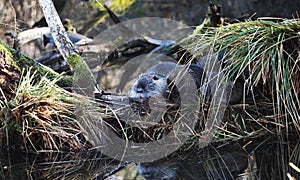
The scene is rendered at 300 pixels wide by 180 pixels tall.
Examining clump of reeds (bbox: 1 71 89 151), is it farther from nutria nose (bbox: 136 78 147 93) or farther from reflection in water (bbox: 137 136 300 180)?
reflection in water (bbox: 137 136 300 180)

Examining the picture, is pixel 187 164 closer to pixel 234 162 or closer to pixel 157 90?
pixel 234 162

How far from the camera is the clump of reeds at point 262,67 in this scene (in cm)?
183

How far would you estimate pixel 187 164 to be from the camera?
165 cm

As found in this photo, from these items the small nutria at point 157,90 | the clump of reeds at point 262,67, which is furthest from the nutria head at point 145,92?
the clump of reeds at point 262,67

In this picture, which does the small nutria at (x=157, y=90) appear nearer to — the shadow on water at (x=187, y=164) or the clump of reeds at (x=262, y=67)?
the clump of reeds at (x=262, y=67)

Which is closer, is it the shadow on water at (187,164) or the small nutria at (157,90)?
the shadow on water at (187,164)

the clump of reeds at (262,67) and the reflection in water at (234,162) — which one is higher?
the clump of reeds at (262,67)

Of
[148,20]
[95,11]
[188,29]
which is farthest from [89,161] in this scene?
[95,11]

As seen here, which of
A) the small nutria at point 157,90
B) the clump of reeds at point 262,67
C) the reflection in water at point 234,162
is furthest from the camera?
the small nutria at point 157,90

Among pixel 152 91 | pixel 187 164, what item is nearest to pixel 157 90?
pixel 152 91

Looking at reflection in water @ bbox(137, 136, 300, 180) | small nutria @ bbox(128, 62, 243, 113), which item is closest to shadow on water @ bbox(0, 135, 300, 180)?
reflection in water @ bbox(137, 136, 300, 180)

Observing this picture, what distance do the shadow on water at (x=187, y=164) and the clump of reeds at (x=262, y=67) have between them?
3.8 inches

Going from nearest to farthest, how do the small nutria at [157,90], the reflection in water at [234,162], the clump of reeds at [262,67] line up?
1. the reflection in water at [234,162]
2. the clump of reeds at [262,67]
3. the small nutria at [157,90]

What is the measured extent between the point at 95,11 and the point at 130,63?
1881mm
